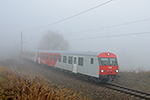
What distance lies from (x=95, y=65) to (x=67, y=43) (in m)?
36.9

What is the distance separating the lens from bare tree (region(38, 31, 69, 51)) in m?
47.0

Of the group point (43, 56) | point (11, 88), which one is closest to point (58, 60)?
point (43, 56)

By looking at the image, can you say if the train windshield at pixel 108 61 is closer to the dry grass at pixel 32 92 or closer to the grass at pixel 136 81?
the grass at pixel 136 81

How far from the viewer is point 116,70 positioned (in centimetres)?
1113

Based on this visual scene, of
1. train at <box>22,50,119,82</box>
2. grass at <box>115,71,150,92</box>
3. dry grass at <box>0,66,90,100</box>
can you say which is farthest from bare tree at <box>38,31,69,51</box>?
dry grass at <box>0,66,90,100</box>

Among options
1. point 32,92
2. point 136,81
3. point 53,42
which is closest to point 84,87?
point 136,81

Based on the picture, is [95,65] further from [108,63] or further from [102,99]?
[102,99]

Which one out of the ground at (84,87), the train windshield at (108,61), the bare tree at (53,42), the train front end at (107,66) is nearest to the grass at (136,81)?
the train front end at (107,66)

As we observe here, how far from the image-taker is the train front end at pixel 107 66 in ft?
34.4

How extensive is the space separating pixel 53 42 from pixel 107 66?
38.8 meters

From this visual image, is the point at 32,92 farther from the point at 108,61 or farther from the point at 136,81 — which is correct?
the point at 136,81

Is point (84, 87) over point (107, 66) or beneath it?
beneath

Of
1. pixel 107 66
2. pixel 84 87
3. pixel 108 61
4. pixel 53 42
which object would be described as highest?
pixel 53 42

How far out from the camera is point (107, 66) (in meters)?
10.7
